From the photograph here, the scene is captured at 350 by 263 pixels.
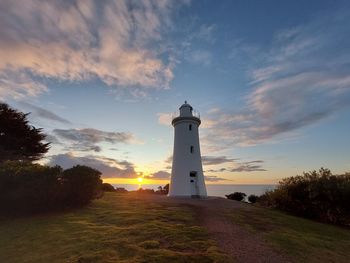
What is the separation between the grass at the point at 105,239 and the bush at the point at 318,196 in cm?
913

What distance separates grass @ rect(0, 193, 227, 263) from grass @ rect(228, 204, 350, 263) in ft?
8.59

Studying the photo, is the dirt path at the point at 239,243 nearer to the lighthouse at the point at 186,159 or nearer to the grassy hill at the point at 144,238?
the grassy hill at the point at 144,238

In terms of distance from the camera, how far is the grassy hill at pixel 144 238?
7.23 metres

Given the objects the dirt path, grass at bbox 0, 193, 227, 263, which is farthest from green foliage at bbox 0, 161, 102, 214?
the dirt path

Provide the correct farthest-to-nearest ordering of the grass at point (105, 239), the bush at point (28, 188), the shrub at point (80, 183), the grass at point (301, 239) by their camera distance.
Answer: the shrub at point (80, 183)
the bush at point (28, 188)
the grass at point (301, 239)
the grass at point (105, 239)

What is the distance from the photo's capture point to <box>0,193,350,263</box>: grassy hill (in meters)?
7.23

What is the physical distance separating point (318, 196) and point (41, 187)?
16518mm

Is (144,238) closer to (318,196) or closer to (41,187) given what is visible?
(41,187)

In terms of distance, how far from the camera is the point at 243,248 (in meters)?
8.14

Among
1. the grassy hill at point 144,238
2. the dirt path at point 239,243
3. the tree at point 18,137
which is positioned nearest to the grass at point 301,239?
the grassy hill at point 144,238

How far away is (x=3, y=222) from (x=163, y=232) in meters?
7.78

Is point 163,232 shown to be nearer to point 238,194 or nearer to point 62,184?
point 62,184

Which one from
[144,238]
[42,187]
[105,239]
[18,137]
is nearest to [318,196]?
[144,238]

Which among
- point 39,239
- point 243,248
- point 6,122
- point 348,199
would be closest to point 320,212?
point 348,199
